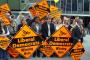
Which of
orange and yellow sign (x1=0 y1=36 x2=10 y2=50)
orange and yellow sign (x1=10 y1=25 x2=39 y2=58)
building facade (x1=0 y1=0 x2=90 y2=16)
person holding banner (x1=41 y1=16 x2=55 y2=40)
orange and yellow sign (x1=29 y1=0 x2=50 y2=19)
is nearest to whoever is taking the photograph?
orange and yellow sign (x1=0 y1=36 x2=10 y2=50)

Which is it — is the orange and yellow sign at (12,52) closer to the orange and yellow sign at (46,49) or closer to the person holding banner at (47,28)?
the orange and yellow sign at (46,49)

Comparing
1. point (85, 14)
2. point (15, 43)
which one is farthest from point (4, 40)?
point (85, 14)

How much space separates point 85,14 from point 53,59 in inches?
1303

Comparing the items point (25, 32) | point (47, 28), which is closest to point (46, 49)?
point (25, 32)

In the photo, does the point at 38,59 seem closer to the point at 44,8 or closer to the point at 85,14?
the point at 44,8

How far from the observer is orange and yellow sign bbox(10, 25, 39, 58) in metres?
18.1

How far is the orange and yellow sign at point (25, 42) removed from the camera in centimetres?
1809

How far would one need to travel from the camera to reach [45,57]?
1917cm

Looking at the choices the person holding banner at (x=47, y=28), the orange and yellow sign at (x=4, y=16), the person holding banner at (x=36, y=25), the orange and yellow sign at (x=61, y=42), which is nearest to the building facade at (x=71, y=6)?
the orange and yellow sign at (x=4, y=16)

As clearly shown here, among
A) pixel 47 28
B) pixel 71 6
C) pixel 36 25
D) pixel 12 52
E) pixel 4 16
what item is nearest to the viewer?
pixel 12 52

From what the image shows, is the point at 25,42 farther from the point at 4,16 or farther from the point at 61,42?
the point at 4,16

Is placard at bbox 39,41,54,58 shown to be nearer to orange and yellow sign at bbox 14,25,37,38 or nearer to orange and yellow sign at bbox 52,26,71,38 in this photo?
orange and yellow sign at bbox 52,26,71,38

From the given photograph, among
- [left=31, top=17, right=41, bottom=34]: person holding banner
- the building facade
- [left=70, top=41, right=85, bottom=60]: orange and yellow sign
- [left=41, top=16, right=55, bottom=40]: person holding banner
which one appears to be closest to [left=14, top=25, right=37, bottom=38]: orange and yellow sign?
[left=41, top=16, right=55, bottom=40]: person holding banner

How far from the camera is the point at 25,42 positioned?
1816 centimetres
